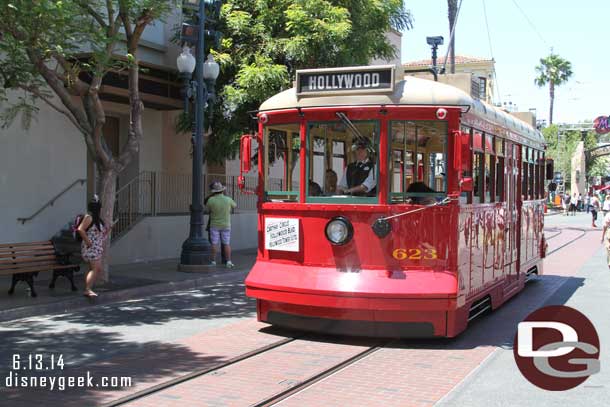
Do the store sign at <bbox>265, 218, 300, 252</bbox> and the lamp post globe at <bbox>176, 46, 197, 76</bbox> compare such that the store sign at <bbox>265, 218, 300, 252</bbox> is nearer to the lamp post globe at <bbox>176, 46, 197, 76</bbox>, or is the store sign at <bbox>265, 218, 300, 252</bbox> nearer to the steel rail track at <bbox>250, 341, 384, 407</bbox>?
the steel rail track at <bbox>250, 341, 384, 407</bbox>

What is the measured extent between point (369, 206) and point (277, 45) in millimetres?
10084

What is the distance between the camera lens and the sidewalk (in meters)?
10.2

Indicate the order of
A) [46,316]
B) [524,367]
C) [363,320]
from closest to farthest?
[524,367] → [363,320] → [46,316]

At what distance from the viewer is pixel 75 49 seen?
11195mm

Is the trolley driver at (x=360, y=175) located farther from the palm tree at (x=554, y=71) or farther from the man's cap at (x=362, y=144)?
the palm tree at (x=554, y=71)

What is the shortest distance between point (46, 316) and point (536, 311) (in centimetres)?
710

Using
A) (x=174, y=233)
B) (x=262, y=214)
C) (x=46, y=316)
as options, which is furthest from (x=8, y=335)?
(x=174, y=233)

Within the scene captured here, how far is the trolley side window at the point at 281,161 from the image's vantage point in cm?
834

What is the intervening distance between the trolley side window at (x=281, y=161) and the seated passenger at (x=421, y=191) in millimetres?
1370

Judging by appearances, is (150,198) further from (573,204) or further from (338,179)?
(573,204)

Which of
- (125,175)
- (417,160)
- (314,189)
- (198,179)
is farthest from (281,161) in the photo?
(125,175)

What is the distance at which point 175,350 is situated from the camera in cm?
759

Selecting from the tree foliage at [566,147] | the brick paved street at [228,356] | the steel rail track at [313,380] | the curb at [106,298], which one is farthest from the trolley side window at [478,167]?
the tree foliage at [566,147]

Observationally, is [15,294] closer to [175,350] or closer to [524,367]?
[175,350]
